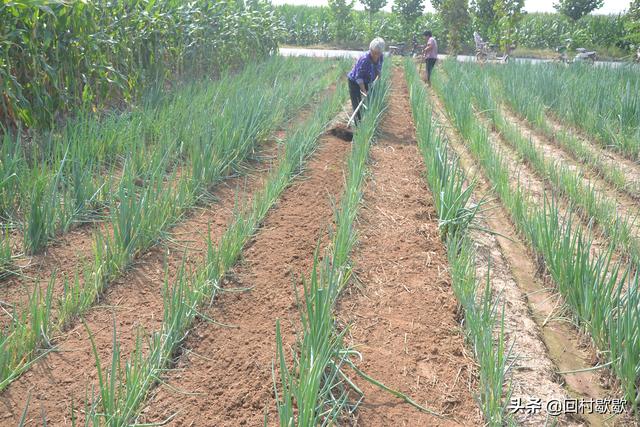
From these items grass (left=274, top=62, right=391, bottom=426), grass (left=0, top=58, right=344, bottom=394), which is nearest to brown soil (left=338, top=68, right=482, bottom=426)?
grass (left=274, top=62, right=391, bottom=426)

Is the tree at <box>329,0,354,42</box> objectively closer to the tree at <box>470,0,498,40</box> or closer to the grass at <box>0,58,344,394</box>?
the tree at <box>470,0,498,40</box>

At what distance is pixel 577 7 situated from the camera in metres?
20.9

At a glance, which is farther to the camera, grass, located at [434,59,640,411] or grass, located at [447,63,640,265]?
grass, located at [447,63,640,265]

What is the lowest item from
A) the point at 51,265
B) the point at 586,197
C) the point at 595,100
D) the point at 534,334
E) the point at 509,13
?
the point at 534,334

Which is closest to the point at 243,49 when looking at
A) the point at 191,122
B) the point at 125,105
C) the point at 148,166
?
the point at 125,105

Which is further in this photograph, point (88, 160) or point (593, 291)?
point (88, 160)

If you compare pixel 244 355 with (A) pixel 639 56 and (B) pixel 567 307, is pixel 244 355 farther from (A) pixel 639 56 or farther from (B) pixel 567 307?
(A) pixel 639 56

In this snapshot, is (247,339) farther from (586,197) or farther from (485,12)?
(485,12)

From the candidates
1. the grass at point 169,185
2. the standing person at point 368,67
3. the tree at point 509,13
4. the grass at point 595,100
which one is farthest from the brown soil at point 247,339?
the tree at point 509,13

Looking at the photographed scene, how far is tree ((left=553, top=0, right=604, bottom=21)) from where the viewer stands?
2070cm

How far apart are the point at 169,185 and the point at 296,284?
87 centimetres

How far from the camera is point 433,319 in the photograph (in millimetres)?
2443

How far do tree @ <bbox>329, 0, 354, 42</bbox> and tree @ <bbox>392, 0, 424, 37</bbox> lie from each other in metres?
2.12

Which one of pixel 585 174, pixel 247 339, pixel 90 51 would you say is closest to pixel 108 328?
pixel 247 339
